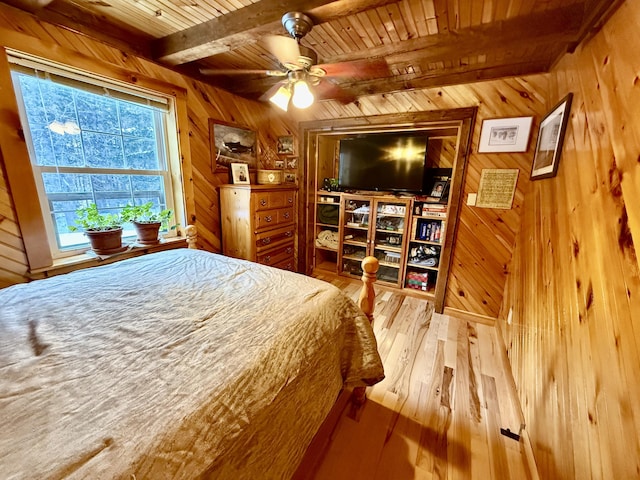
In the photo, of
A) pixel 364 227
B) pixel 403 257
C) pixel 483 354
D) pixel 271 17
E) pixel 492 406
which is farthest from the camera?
pixel 364 227

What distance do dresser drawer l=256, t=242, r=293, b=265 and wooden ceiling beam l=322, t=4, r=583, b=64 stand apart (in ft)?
6.57

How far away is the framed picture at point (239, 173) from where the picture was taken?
2.70 m

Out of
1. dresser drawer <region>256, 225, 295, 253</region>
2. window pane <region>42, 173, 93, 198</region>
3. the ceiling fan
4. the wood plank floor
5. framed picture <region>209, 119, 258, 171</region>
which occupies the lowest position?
the wood plank floor

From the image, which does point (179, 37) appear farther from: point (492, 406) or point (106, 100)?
point (492, 406)

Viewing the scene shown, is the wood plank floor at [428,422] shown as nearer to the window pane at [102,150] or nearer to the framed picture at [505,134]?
the framed picture at [505,134]

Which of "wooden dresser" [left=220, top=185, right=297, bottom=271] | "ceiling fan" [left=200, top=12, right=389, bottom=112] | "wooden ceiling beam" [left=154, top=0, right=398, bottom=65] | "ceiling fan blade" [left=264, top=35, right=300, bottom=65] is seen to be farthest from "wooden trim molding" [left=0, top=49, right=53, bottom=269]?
"ceiling fan blade" [left=264, top=35, right=300, bottom=65]

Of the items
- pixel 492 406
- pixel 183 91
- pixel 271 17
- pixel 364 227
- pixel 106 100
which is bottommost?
pixel 492 406

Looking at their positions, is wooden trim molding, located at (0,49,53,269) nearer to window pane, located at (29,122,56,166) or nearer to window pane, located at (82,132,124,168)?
window pane, located at (29,122,56,166)

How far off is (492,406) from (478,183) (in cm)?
177

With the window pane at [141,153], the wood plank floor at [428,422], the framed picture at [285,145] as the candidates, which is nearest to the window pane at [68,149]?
the window pane at [141,153]

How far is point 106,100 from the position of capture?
73.9 inches

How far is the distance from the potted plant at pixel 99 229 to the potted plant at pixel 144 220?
0.12 m

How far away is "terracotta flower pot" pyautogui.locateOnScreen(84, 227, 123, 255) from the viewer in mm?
1747

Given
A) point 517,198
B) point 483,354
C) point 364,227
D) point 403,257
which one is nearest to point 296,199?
point 364,227
